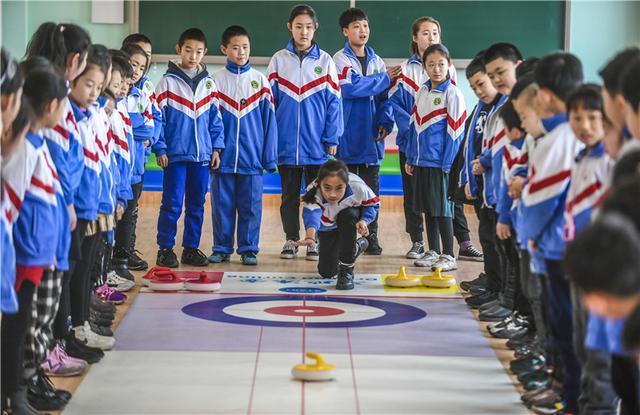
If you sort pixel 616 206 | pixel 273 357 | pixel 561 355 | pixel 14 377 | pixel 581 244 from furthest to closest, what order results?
1. pixel 273 357
2. pixel 561 355
3. pixel 14 377
4. pixel 616 206
5. pixel 581 244

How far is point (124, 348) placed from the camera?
466 cm

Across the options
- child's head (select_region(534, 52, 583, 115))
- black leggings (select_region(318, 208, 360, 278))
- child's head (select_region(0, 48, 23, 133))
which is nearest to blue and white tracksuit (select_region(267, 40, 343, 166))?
black leggings (select_region(318, 208, 360, 278))

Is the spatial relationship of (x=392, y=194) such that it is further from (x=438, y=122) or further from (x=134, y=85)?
(x=134, y=85)

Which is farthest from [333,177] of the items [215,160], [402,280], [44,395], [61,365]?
[44,395]

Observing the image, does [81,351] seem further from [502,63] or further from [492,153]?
[502,63]

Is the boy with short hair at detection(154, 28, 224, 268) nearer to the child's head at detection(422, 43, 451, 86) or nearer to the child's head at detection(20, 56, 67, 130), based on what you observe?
the child's head at detection(422, 43, 451, 86)

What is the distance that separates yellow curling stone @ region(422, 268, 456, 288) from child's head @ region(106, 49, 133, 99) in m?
2.06

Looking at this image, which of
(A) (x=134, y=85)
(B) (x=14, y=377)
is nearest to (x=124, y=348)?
(B) (x=14, y=377)

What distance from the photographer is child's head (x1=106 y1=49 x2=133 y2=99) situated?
207 inches

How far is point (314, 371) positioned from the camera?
4121 millimetres

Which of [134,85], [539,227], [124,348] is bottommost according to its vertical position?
[124,348]

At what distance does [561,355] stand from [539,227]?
1.45 feet

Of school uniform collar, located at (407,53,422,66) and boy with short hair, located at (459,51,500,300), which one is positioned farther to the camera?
school uniform collar, located at (407,53,422,66)

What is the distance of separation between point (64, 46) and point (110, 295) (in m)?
1.95
